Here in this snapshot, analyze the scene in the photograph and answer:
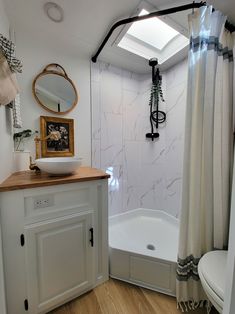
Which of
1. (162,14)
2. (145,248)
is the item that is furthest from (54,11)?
(145,248)

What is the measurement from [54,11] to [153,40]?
3.43 ft

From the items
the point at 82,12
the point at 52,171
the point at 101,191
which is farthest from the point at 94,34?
the point at 101,191

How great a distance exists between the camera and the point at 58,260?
1.08 meters

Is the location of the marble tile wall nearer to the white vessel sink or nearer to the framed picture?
the framed picture

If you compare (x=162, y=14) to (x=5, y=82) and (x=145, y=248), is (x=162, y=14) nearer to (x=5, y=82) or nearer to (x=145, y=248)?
(x=5, y=82)

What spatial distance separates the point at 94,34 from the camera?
4.79ft

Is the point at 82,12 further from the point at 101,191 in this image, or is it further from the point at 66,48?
the point at 101,191

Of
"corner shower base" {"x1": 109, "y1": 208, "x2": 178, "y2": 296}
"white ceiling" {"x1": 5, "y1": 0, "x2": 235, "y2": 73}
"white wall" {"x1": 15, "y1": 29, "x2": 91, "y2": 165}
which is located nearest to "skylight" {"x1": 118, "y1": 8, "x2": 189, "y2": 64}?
"white ceiling" {"x1": 5, "y1": 0, "x2": 235, "y2": 73}

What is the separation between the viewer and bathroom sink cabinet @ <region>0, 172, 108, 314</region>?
0.94m

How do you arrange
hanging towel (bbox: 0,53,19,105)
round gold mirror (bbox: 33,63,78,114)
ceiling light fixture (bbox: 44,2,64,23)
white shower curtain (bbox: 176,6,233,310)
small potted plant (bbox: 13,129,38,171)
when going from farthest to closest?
round gold mirror (bbox: 33,63,78,114)
small potted plant (bbox: 13,129,38,171)
ceiling light fixture (bbox: 44,2,64,23)
white shower curtain (bbox: 176,6,233,310)
hanging towel (bbox: 0,53,19,105)

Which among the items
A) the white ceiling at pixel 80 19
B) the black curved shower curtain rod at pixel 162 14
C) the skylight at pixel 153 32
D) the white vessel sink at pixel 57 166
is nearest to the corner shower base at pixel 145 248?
the white vessel sink at pixel 57 166

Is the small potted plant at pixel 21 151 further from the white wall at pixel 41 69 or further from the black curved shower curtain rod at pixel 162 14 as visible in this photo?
the black curved shower curtain rod at pixel 162 14

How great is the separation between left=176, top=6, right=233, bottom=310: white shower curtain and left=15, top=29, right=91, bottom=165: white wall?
3.65 feet

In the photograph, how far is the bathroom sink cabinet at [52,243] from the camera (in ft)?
3.09
